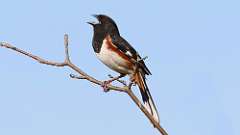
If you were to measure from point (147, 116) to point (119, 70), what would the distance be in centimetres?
355

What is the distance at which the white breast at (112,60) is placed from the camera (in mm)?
7254

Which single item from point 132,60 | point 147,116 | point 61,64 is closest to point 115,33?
point 132,60

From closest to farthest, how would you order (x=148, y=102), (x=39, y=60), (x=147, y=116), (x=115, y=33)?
(x=147, y=116), (x=39, y=60), (x=148, y=102), (x=115, y=33)

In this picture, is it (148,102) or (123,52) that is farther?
(123,52)

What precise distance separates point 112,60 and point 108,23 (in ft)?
2.29

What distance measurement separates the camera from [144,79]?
6727 mm

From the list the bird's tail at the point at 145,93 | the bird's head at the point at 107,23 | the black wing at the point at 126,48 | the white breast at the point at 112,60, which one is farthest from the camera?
the bird's head at the point at 107,23

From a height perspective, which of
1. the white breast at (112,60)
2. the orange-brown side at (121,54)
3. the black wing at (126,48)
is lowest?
the white breast at (112,60)

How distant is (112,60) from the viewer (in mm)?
7270

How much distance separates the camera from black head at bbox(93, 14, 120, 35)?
7664 millimetres

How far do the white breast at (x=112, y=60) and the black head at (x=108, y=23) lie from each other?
352 millimetres

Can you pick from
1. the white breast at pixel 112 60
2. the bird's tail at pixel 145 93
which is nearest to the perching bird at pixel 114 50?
the white breast at pixel 112 60

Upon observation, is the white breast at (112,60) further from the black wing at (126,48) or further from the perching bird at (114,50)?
the black wing at (126,48)

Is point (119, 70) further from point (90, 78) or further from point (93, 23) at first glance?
point (90, 78)
